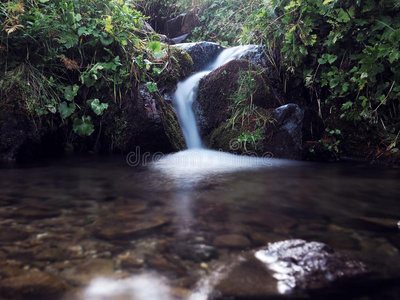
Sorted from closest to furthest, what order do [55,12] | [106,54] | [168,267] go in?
[168,267]
[55,12]
[106,54]

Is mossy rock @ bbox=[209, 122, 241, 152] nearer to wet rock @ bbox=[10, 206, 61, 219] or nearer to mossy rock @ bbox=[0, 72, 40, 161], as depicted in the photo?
mossy rock @ bbox=[0, 72, 40, 161]

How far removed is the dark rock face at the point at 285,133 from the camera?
380 cm

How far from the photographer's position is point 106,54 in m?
3.91

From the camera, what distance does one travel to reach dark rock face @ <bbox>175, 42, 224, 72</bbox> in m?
5.83

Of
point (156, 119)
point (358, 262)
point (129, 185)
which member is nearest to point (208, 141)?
point (156, 119)

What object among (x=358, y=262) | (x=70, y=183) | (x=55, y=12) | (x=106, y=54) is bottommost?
(x=358, y=262)

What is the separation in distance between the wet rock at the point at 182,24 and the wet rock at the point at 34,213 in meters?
8.33

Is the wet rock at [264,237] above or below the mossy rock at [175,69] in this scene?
below

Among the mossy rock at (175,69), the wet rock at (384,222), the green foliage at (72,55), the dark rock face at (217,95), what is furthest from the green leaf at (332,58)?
the wet rock at (384,222)

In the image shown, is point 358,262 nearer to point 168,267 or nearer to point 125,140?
point 168,267

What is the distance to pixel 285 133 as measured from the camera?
3.82 m

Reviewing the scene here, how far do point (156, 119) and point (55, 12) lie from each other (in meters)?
1.77

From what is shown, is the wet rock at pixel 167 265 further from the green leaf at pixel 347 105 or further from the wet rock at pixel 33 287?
the green leaf at pixel 347 105

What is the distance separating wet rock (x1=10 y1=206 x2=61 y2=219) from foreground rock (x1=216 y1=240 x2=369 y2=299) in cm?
108
